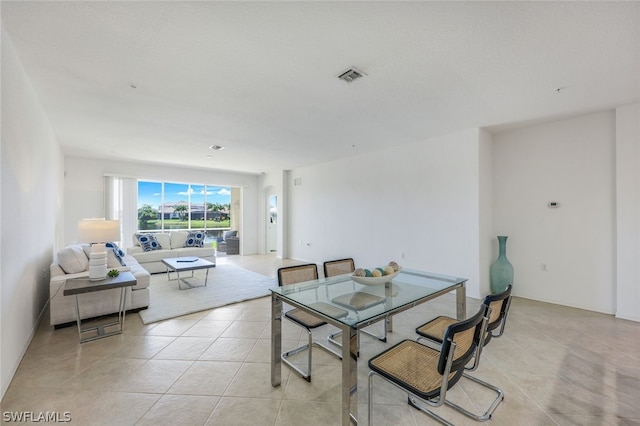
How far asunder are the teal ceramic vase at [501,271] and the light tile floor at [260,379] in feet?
3.16

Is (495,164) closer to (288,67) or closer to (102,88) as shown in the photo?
(288,67)

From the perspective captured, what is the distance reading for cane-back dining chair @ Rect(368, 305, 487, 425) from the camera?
4.24ft

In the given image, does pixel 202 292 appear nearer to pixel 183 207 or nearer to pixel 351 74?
pixel 351 74

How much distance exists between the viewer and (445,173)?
4488 mm

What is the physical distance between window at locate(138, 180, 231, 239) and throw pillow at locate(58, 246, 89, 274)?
4.42m

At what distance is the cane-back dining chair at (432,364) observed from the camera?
4.24 ft

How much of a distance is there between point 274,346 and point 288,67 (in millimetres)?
2357

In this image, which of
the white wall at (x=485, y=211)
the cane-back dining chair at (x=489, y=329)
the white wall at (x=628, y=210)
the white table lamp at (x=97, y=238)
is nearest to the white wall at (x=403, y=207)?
the white wall at (x=485, y=211)

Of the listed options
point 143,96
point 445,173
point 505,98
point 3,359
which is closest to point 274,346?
point 3,359

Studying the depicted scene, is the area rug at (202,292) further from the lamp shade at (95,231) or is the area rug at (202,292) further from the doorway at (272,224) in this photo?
the doorway at (272,224)

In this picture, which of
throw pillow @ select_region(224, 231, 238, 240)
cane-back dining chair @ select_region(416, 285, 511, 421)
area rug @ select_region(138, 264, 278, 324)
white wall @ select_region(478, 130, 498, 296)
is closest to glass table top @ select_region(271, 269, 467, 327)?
cane-back dining chair @ select_region(416, 285, 511, 421)

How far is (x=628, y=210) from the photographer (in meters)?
3.32

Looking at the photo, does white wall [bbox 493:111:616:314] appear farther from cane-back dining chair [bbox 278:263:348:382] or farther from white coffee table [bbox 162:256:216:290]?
white coffee table [bbox 162:256:216:290]

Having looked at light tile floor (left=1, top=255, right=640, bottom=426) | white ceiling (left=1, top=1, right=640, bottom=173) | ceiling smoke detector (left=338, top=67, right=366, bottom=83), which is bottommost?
light tile floor (left=1, top=255, right=640, bottom=426)
